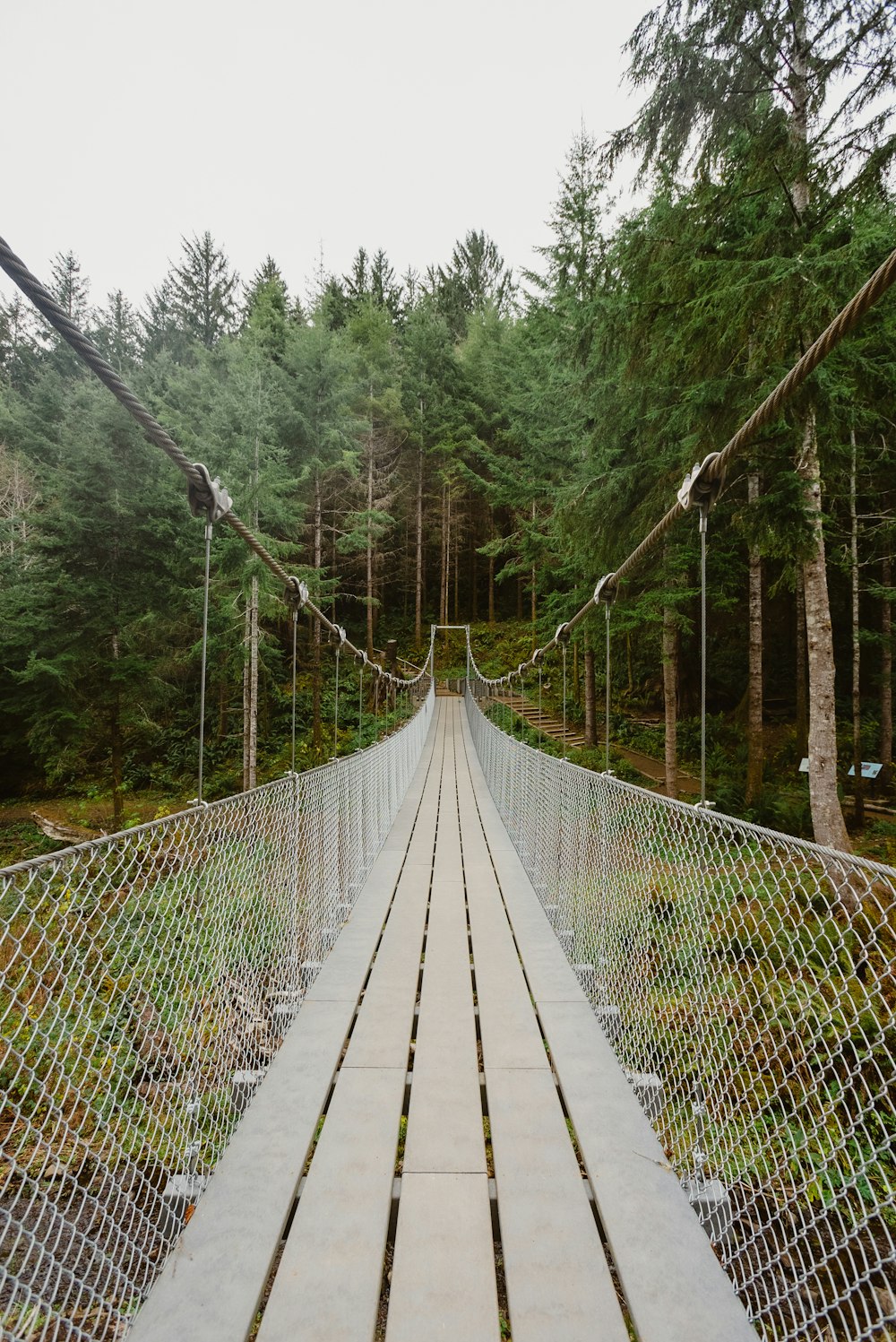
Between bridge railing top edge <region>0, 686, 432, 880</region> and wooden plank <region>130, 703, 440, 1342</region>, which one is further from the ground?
bridge railing top edge <region>0, 686, 432, 880</region>

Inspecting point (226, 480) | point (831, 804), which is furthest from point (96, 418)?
point (831, 804)

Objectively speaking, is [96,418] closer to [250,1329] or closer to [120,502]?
[120,502]

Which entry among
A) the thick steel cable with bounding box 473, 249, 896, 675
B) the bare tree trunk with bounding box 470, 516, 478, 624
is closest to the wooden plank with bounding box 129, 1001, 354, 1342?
the thick steel cable with bounding box 473, 249, 896, 675

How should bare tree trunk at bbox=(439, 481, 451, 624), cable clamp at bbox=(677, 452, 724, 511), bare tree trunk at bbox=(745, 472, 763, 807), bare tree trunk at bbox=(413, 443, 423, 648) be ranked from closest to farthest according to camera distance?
cable clamp at bbox=(677, 452, 724, 511) < bare tree trunk at bbox=(745, 472, 763, 807) < bare tree trunk at bbox=(413, 443, 423, 648) < bare tree trunk at bbox=(439, 481, 451, 624)

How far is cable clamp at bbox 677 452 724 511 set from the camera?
7.18ft

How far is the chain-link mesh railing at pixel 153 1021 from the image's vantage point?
3.42ft

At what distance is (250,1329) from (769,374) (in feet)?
16.6

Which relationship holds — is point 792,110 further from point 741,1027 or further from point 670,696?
point 741,1027

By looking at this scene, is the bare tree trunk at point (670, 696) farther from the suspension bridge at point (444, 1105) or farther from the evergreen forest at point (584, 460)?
the suspension bridge at point (444, 1105)

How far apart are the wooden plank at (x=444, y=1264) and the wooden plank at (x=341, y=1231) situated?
41mm

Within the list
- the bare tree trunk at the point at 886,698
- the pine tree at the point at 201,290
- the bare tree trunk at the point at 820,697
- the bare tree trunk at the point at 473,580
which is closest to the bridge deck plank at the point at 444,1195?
the bare tree trunk at the point at 820,697

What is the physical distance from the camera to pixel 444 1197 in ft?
4.26

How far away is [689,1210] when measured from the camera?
128cm

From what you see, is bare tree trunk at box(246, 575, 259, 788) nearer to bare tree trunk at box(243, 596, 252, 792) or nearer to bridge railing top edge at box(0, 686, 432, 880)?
bare tree trunk at box(243, 596, 252, 792)
